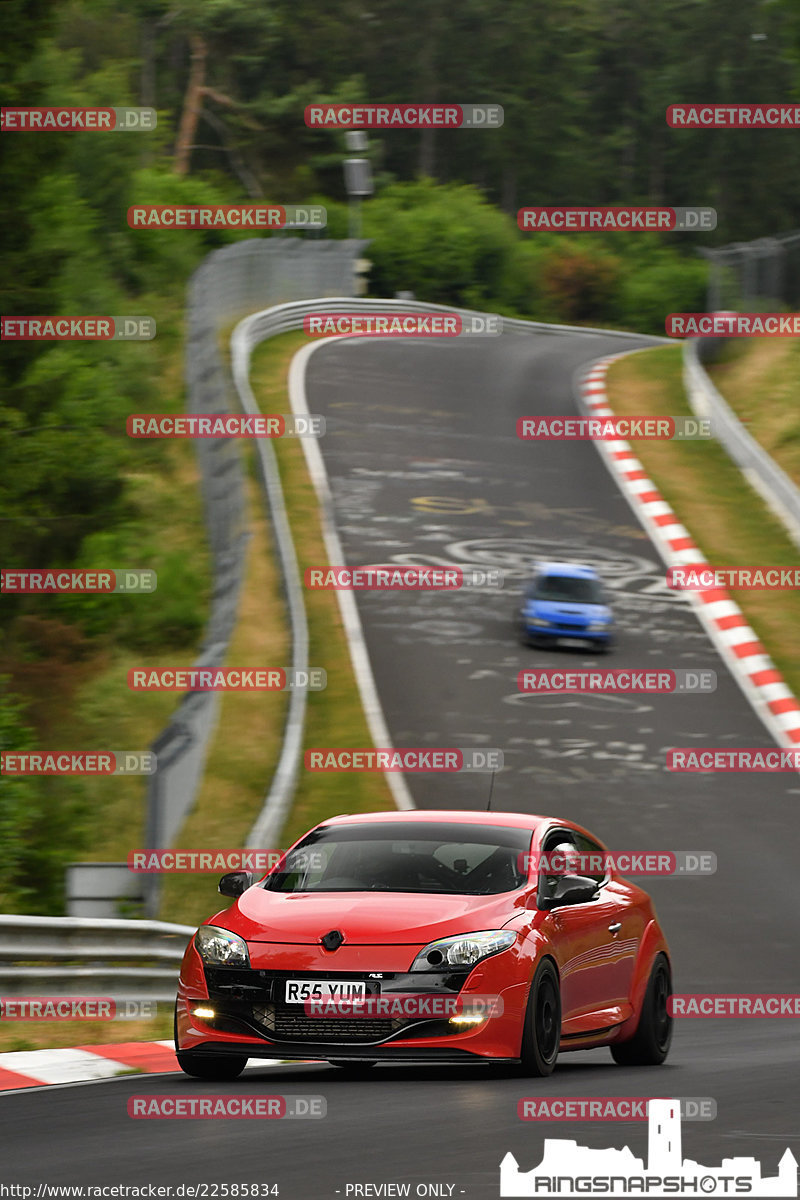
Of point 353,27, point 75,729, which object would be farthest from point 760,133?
point 75,729

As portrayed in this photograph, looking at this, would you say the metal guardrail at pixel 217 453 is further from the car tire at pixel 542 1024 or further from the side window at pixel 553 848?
the car tire at pixel 542 1024

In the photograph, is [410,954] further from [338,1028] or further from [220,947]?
[220,947]

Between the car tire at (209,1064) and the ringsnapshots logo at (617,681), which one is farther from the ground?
the car tire at (209,1064)

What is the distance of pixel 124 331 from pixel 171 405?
241 cm

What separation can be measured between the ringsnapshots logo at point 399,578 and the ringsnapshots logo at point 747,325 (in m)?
9.57

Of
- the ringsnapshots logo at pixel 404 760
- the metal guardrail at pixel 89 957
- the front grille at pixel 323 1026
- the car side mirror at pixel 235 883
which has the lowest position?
the ringsnapshots logo at pixel 404 760

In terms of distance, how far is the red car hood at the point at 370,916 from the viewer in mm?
8867

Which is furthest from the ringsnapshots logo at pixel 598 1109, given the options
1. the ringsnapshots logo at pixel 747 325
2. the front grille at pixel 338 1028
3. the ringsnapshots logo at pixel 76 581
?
the ringsnapshots logo at pixel 747 325

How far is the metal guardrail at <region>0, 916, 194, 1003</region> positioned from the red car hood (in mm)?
2104

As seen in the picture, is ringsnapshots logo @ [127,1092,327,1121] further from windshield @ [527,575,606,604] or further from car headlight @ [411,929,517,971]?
windshield @ [527,575,606,604]

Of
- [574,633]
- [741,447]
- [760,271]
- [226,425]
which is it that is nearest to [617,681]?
[574,633]

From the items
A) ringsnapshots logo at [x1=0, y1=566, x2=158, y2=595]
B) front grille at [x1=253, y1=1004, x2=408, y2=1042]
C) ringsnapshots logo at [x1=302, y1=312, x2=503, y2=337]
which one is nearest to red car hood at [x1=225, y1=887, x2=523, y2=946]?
front grille at [x1=253, y1=1004, x2=408, y2=1042]

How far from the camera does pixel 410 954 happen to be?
8758mm

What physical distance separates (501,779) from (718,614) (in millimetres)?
6720
